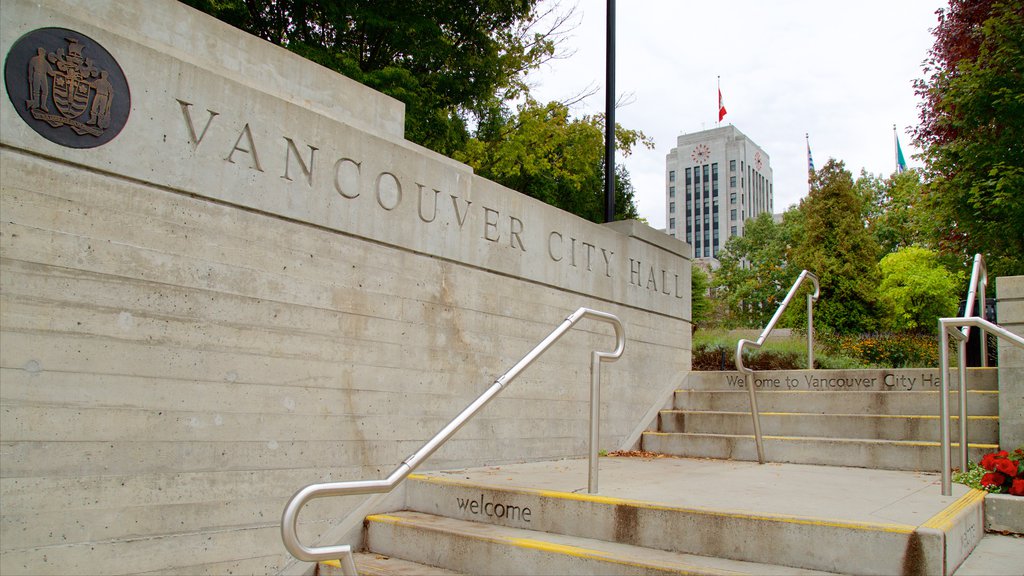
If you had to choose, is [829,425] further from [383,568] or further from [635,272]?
[383,568]

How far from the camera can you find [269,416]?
4211mm

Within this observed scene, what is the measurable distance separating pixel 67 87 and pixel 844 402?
6.35 meters

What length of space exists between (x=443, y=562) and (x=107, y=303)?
2250 mm

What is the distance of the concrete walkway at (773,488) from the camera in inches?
137

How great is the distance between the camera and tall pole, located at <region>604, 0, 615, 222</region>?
8.30 meters

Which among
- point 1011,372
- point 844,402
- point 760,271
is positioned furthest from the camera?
point 760,271

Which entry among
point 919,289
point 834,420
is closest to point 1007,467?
point 834,420

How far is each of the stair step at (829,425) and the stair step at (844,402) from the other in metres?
0.12

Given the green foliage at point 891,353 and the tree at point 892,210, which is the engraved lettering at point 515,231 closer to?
the green foliage at point 891,353

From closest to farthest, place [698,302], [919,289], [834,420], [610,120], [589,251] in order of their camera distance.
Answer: [834,420], [589,251], [610,120], [919,289], [698,302]

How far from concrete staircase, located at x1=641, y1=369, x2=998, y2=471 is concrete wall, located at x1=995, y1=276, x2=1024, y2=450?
0.20m

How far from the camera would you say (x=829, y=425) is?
6227mm

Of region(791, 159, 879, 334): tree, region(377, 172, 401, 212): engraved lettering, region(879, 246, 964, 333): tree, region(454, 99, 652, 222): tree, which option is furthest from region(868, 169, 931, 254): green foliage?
Result: region(377, 172, 401, 212): engraved lettering

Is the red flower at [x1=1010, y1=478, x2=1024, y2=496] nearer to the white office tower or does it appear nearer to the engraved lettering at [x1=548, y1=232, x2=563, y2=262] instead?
the engraved lettering at [x1=548, y1=232, x2=563, y2=262]
